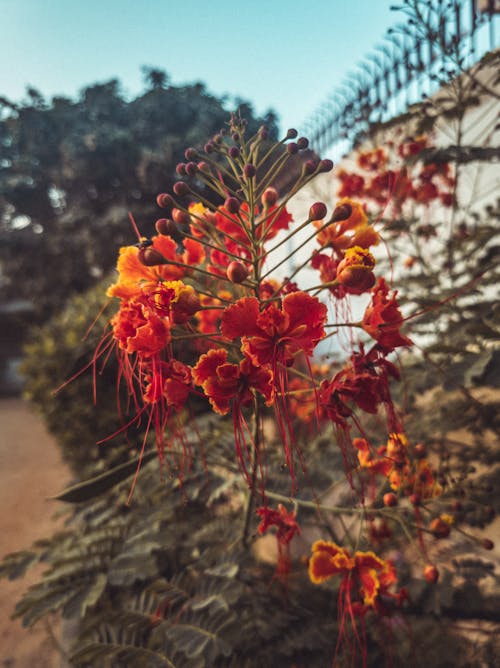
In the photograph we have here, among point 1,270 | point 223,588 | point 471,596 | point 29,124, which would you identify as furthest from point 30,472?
point 29,124

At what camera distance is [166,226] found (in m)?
0.82

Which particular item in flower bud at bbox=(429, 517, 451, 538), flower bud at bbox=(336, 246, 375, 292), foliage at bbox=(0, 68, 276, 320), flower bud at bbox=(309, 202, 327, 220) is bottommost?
flower bud at bbox=(429, 517, 451, 538)

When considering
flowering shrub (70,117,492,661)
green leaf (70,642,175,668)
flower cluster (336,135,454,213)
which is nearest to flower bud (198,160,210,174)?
flowering shrub (70,117,492,661)

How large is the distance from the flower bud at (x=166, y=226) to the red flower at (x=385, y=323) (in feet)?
1.37

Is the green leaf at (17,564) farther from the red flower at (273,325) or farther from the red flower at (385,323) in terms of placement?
the red flower at (385,323)

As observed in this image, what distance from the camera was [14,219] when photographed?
7598 millimetres

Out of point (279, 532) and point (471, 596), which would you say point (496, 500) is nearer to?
point (471, 596)

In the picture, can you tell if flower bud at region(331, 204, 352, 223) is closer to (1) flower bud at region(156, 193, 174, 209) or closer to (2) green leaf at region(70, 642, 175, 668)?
(1) flower bud at region(156, 193, 174, 209)

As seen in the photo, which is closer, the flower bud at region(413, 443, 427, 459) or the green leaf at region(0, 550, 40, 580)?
the flower bud at region(413, 443, 427, 459)

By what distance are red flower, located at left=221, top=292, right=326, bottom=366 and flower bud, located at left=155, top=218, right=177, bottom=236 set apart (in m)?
0.23

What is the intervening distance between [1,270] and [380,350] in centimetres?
919

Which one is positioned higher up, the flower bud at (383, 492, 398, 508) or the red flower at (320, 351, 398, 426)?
the red flower at (320, 351, 398, 426)

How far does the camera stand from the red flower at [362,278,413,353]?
2.57 ft

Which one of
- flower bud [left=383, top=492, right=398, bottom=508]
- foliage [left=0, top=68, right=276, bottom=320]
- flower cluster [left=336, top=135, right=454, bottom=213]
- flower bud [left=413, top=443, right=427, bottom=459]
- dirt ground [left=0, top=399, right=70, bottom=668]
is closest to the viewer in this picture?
Result: flower bud [left=383, top=492, right=398, bottom=508]
